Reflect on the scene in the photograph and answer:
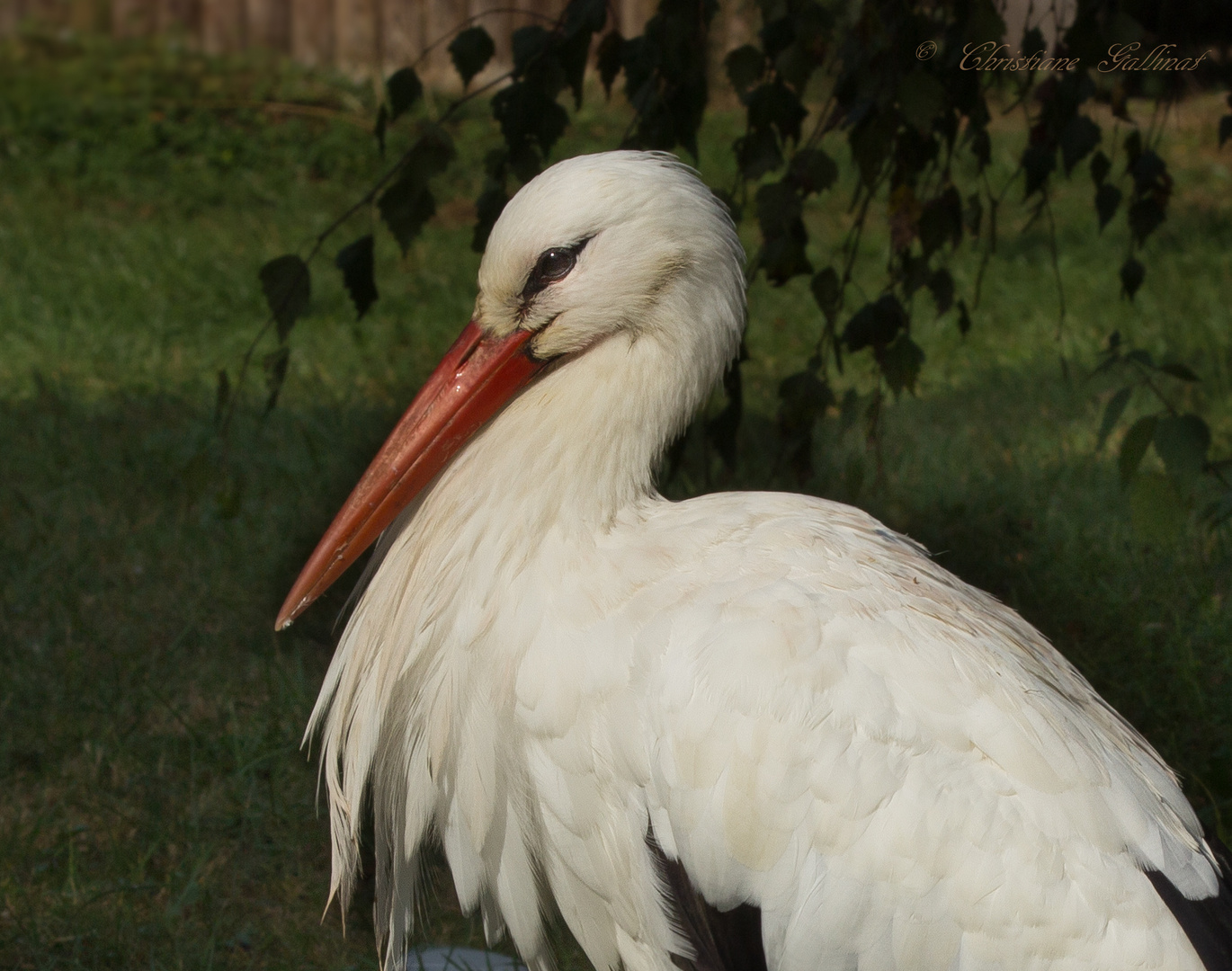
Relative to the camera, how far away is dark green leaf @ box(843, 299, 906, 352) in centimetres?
254

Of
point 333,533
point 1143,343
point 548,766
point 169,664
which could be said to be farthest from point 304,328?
point 548,766

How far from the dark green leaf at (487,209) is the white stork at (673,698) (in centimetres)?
45

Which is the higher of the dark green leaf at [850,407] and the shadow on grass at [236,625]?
the dark green leaf at [850,407]

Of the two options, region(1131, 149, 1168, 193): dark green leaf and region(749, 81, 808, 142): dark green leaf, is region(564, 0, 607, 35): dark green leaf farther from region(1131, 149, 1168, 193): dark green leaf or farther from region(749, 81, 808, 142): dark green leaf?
region(1131, 149, 1168, 193): dark green leaf

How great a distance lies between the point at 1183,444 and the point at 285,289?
1534mm

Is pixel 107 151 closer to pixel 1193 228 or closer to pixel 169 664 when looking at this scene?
pixel 169 664

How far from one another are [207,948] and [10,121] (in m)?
7.22

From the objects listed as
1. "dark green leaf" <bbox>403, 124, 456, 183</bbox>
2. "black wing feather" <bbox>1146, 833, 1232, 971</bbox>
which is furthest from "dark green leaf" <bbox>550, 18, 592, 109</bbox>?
"black wing feather" <bbox>1146, 833, 1232, 971</bbox>

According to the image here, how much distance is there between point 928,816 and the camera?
1.67 metres

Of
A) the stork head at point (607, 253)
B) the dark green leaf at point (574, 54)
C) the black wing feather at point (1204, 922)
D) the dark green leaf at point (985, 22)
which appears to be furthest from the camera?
the dark green leaf at point (574, 54)

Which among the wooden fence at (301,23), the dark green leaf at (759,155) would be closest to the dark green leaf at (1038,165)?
the dark green leaf at (759,155)

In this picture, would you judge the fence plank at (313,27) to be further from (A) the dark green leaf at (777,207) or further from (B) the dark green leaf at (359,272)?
(A) the dark green leaf at (777,207)

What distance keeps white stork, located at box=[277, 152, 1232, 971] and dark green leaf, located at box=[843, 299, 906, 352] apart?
559 millimetres

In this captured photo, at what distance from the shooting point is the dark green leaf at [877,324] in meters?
2.54
